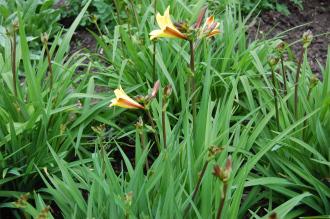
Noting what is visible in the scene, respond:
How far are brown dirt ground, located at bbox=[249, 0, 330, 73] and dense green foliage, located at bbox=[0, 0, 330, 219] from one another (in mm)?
904

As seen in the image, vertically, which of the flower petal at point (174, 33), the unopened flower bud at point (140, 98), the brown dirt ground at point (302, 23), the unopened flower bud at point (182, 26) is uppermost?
the unopened flower bud at point (182, 26)

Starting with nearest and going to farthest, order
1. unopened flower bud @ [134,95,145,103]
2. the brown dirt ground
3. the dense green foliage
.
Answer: unopened flower bud @ [134,95,145,103]
the dense green foliage
the brown dirt ground

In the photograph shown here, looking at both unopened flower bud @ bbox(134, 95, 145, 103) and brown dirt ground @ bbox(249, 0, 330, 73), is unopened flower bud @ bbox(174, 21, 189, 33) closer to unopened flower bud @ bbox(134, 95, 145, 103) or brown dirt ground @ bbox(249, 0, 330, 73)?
unopened flower bud @ bbox(134, 95, 145, 103)

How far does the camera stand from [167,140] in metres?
2.12

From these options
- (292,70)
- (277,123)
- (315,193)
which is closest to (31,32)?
(292,70)

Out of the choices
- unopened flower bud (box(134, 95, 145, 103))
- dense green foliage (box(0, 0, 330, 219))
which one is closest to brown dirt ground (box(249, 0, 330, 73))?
dense green foliage (box(0, 0, 330, 219))

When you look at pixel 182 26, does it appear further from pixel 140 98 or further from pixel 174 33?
pixel 140 98

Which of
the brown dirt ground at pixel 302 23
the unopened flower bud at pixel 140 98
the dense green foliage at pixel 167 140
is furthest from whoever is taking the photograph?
the brown dirt ground at pixel 302 23

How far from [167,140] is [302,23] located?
2.51m

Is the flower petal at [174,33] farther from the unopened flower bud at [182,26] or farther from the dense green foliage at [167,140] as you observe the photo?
the dense green foliage at [167,140]

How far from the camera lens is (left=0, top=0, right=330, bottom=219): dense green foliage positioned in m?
1.83

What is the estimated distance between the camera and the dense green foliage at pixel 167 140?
6.01 feet

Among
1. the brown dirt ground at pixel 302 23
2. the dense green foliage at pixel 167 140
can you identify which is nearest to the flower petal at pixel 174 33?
the dense green foliage at pixel 167 140

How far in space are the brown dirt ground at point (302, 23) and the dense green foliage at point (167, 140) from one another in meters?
0.90
